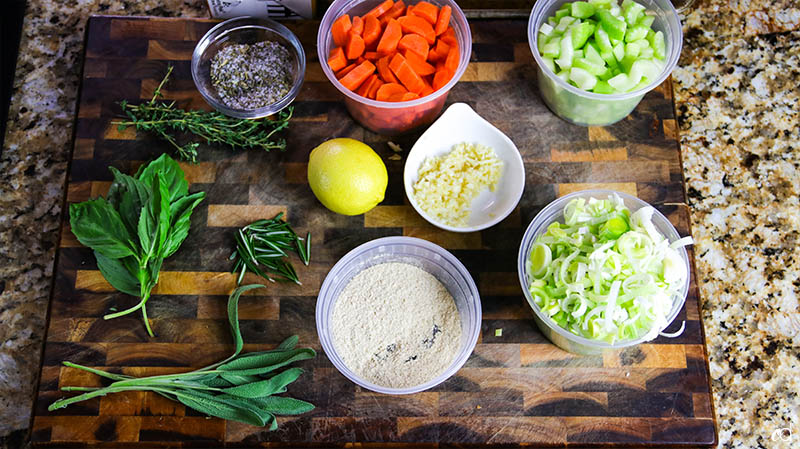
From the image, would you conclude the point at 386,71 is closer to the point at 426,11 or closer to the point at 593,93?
the point at 426,11

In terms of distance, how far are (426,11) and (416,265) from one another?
606mm

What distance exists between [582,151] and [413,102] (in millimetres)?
453

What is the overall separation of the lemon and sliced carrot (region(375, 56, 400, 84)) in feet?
0.55

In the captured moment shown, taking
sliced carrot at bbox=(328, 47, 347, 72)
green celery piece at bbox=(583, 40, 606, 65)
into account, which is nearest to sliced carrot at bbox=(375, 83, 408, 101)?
sliced carrot at bbox=(328, 47, 347, 72)

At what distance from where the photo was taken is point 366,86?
62.2 inches

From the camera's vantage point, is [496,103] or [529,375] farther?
[496,103]

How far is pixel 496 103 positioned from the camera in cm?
171

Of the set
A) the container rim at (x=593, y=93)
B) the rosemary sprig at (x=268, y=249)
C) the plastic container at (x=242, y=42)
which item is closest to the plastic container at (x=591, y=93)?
the container rim at (x=593, y=93)

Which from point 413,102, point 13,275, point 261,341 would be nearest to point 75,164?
point 13,275

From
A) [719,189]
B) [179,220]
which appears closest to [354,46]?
[179,220]

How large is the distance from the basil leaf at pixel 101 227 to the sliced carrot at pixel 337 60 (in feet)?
1.94

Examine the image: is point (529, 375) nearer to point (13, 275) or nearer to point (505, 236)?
point (505, 236)

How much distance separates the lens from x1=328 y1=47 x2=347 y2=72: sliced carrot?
1.58m

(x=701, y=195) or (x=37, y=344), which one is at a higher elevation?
(x=701, y=195)
